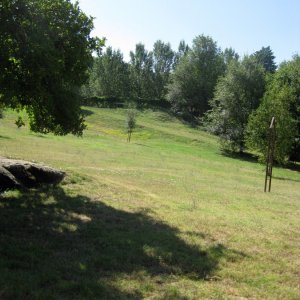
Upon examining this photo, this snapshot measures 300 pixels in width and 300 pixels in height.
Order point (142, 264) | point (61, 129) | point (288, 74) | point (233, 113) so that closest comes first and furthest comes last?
point (142, 264) < point (61, 129) < point (288, 74) < point (233, 113)

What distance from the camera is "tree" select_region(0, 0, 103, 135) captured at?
43.0ft

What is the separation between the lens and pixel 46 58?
43.2 feet

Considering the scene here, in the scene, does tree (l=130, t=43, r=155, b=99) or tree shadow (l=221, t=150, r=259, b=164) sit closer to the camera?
tree shadow (l=221, t=150, r=259, b=164)

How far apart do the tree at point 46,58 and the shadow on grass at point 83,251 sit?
11.5 ft

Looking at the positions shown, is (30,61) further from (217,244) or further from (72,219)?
(217,244)

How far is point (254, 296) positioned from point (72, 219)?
254 inches

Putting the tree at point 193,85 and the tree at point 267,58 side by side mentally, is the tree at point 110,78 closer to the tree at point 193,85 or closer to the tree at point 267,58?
the tree at point 193,85

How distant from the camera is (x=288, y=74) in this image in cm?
6088

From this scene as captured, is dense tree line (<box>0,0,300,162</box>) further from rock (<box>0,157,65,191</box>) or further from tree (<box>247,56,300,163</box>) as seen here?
rock (<box>0,157,65,191</box>)

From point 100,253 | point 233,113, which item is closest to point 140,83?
point 233,113

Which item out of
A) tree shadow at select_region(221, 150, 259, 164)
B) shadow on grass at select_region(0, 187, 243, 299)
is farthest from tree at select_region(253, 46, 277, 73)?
shadow on grass at select_region(0, 187, 243, 299)

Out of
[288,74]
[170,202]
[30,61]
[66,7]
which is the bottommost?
[170,202]

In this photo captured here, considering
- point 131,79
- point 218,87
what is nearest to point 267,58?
point 131,79

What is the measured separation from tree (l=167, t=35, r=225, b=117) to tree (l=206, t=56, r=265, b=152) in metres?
24.7
